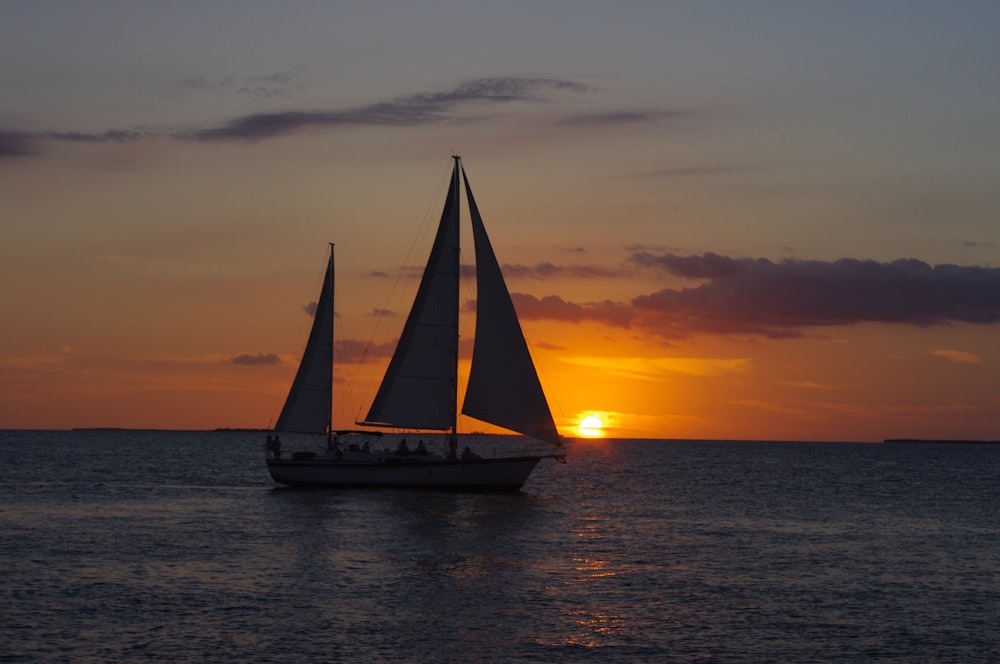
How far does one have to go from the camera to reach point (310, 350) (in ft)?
251

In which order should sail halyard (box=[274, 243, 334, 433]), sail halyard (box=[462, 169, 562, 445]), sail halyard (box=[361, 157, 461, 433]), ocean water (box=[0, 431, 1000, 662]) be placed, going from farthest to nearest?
sail halyard (box=[274, 243, 334, 433]) → sail halyard (box=[361, 157, 461, 433]) → sail halyard (box=[462, 169, 562, 445]) → ocean water (box=[0, 431, 1000, 662])

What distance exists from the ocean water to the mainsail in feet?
16.5

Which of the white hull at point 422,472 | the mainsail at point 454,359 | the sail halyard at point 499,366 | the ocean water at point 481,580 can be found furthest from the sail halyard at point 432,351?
the ocean water at point 481,580

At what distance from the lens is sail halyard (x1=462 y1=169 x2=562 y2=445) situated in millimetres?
69500

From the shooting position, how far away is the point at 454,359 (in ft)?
235

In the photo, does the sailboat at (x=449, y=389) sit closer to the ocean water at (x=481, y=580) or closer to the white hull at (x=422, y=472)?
the white hull at (x=422, y=472)

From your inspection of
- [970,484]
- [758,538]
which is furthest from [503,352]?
[970,484]

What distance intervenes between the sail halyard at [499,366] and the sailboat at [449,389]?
60mm

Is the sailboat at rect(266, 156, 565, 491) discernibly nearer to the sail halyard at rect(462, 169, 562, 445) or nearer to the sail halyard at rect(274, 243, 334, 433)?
the sail halyard at rect(462, 169, 562, 445)

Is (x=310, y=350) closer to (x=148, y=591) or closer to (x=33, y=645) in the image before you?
(x=148, y=591)

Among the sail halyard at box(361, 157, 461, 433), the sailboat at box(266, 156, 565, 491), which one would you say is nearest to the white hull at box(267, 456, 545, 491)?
the sailboat at box(266, 156, 565, 491)

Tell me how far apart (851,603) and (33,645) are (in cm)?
2428

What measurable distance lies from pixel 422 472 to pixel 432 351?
24.2 ft

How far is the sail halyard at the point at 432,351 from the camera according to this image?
71.2 meters
